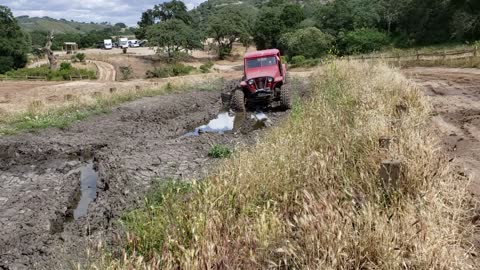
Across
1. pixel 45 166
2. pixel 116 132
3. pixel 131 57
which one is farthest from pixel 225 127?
pixel 131 57

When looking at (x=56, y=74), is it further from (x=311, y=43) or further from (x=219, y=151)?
(x=219, y=151)

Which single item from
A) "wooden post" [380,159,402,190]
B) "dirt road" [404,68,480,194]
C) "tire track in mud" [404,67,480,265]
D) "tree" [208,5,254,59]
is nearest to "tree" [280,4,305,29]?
"tree" [208,5,254,59]

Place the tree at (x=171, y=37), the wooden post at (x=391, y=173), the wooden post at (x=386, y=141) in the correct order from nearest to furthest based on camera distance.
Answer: the wooden post at (x=391, y=173) < the wooden post at (x=386, y=141) < the tree at (x=171, y=37)

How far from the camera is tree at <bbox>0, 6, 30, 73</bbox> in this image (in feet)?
176

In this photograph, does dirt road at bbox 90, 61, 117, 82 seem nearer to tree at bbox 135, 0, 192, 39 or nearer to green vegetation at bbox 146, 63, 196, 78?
green vegetation at bbox 146, 63, 196, 78

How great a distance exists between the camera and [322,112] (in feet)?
26.6

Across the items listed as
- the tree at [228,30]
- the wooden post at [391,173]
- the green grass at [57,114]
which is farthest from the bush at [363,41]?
the wooden post at [391,173]

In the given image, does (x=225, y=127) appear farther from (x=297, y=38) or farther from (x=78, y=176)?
(x=297, y=38)

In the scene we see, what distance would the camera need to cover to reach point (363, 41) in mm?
41312

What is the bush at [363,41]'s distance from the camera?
40906mm

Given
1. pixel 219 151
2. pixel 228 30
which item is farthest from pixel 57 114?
pixel 228 30

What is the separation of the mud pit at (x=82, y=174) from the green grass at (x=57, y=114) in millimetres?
659

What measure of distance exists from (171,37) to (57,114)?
145ft

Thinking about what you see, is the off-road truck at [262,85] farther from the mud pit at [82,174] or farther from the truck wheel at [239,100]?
the mud pit at [82,174]
